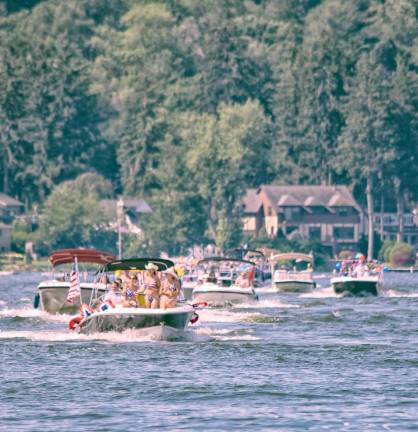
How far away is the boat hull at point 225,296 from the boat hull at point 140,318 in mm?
24239

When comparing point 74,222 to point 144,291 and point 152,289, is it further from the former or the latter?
point 152,289

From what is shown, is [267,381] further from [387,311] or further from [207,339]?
[387,311]

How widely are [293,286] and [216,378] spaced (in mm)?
58972

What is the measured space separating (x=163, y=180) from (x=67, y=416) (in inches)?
6368

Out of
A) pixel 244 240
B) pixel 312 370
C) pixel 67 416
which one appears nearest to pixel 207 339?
pixel 312 370

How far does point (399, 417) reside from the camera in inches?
1347

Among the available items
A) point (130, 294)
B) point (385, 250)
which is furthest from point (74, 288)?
point (385, 250)

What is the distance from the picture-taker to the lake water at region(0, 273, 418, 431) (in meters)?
34.1

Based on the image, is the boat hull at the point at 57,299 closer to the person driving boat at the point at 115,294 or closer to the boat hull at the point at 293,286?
the person driving boat at the point at 115,294

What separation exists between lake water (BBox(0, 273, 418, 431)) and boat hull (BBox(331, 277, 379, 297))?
24149 millimetres

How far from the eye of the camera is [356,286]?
87.4m

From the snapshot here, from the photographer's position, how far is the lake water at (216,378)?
112ft

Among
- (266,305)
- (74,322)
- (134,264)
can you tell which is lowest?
(266,305)

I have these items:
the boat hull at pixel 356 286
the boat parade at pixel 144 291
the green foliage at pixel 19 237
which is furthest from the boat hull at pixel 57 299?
the green foliage at pixel 19 237
